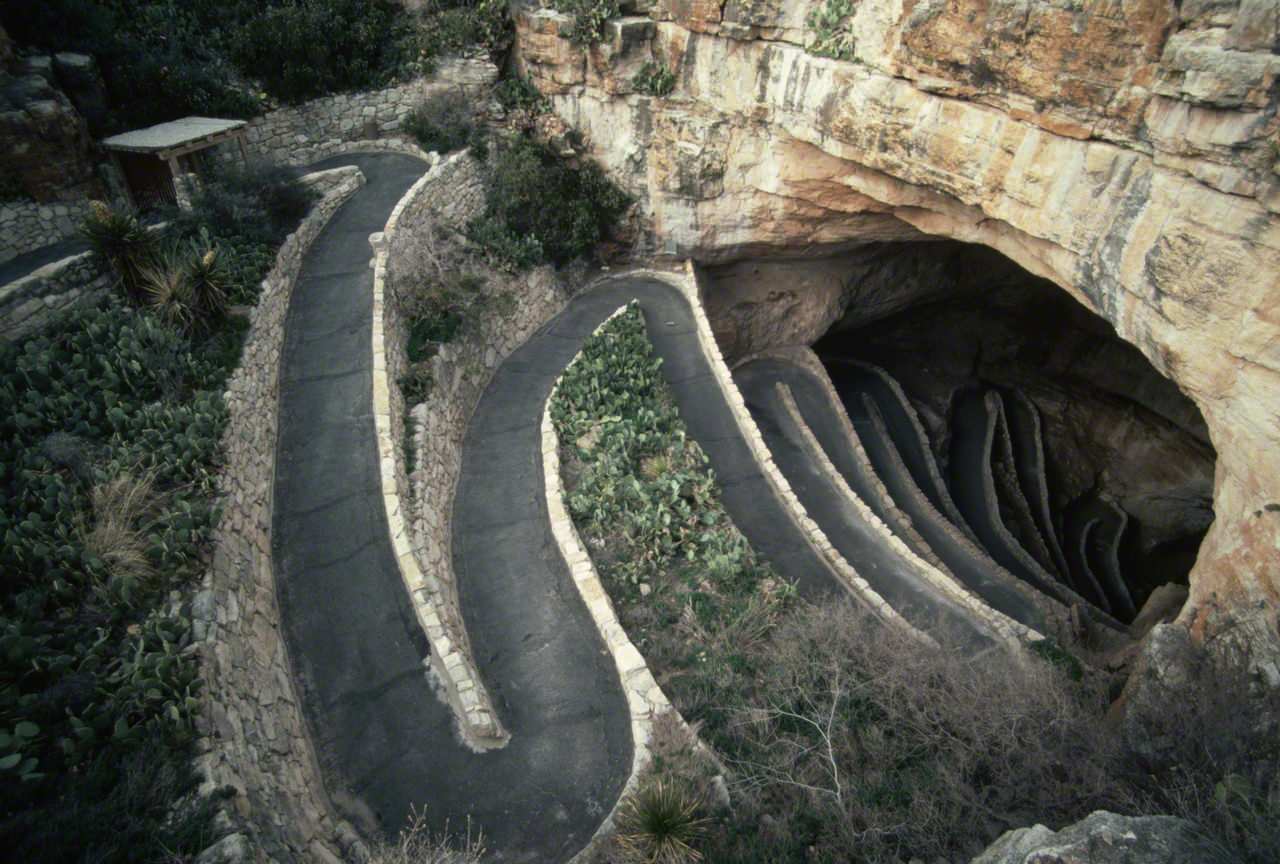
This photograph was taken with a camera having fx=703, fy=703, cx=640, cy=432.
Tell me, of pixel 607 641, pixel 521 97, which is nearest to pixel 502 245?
pixel 521 97

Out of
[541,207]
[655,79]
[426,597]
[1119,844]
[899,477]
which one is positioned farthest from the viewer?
[899,477]

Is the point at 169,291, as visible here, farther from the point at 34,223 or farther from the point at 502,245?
the point at 502,245

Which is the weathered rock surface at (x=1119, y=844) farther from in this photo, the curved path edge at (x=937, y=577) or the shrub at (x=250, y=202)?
the shrub at (x=250, y=202)

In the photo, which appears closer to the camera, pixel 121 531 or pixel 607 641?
pixel 121 531

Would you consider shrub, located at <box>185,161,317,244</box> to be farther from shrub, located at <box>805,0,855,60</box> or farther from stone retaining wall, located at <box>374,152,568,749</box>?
shrub, located at <box>805,0,855,60</box>

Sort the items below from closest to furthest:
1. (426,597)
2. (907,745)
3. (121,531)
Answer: (121,531)
(907,745)
(426,597)

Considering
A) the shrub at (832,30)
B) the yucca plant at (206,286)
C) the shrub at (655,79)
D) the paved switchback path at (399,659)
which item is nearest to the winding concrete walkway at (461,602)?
the paved switchback path at (399,659)
